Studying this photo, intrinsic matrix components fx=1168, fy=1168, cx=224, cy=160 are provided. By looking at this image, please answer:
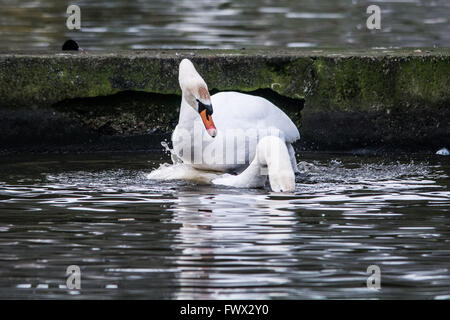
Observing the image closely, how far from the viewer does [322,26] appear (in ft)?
63.7

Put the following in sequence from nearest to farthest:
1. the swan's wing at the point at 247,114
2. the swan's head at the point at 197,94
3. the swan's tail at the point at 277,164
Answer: the swan's tail at the point at 277,164
the swan's head at the point at 197,94
the swan's wing at the point at 247,114

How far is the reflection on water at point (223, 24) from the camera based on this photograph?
1681 cm

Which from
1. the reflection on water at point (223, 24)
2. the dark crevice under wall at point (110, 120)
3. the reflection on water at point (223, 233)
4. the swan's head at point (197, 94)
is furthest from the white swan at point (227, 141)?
the reflection on water at point (223, 24)

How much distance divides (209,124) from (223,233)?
184cm

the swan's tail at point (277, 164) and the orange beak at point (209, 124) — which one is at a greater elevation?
the orange beak at point (209, 124)

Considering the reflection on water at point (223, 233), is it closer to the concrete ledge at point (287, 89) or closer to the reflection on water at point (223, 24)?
the concrete ledge at point (287, 89)

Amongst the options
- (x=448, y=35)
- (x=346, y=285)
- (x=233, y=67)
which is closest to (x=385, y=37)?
(x=448, y=35)

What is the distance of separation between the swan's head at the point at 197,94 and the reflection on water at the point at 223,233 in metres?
0.56

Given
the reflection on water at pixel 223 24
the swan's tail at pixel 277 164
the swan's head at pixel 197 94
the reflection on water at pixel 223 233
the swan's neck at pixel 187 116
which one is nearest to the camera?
the reflection on water at pixel 223 233

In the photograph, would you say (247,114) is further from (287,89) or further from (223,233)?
(223,233)

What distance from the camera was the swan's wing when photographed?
9477 mm

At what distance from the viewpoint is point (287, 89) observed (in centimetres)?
1097

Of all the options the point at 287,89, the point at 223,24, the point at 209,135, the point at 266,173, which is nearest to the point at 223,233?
the point at 266,173

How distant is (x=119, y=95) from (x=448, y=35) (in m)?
8.78
